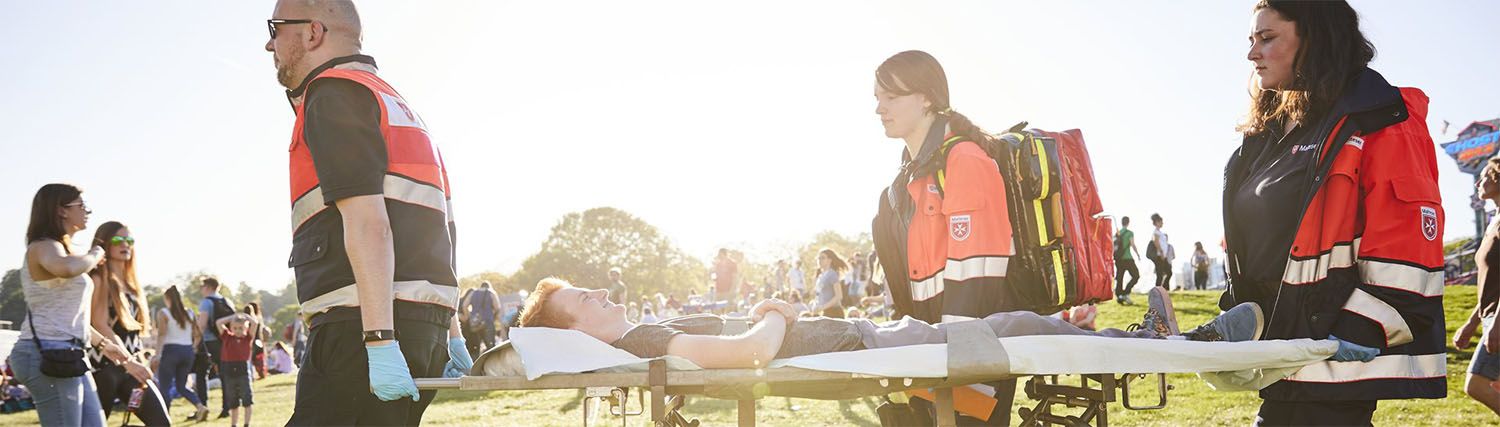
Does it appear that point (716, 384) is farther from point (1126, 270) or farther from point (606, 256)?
point (606, 256)

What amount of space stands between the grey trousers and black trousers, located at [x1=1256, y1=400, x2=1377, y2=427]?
1.65 feet

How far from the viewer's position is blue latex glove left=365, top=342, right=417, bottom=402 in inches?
104

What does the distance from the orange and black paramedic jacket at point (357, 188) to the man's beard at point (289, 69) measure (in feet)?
0.22

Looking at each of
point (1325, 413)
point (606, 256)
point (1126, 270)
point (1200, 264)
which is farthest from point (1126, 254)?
point (606, 256)

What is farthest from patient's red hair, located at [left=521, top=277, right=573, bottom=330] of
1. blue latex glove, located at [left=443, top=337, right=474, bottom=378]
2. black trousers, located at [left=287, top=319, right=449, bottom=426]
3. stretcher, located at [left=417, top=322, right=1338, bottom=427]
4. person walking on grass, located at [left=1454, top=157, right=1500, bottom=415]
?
person walking on grass, located at [left=1454, top=157, right=1500, bottom=415]

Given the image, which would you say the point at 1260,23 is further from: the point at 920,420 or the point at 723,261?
the point at 723,261

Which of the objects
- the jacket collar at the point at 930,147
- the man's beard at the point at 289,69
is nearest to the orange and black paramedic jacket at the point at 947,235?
the jacket collar at the point at 930,147

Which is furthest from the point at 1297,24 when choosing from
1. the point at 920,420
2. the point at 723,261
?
the point at 723,261

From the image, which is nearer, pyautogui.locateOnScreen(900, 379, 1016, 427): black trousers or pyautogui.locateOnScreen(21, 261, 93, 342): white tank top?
pyautogui.locateOnScreen(900, 379, 1016, 427): black trousers

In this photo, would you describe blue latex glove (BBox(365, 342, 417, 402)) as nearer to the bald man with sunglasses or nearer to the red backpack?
the bald man with sunglasses

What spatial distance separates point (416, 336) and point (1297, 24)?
308 centimetres

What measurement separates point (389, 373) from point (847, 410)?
26.5 feet

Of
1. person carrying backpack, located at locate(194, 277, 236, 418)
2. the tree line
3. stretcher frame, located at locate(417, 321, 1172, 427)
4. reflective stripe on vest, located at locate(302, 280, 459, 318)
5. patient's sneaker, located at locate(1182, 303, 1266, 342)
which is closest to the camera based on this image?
reflective stripe on vest, located at locate(302, 280, 459, 318)

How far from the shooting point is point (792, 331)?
355 centimetres
